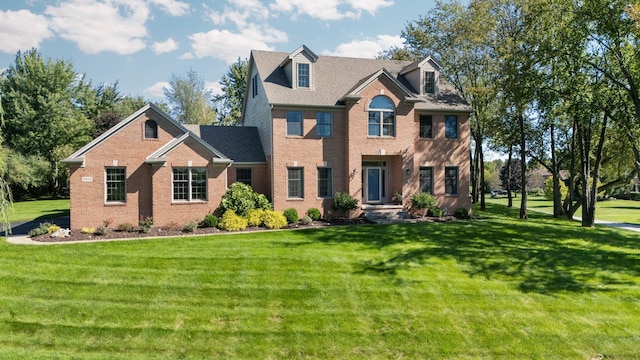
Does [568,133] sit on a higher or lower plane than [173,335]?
higher

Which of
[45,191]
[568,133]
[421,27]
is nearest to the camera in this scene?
[568,133]

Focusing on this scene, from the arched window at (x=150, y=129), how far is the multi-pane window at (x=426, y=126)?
50.1 feet

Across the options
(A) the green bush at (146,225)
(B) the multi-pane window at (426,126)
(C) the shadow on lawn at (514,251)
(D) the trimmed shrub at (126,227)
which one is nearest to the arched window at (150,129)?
(A) the green bush at (146,225)

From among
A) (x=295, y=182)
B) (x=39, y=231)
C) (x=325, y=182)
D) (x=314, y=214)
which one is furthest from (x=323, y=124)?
(x=39, y=231)

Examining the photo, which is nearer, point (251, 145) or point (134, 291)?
point (134, 291)

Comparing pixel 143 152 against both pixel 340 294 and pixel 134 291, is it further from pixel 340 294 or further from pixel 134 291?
pixel 340 294

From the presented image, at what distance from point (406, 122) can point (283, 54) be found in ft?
29.2

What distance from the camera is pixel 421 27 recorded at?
33969 millimetres

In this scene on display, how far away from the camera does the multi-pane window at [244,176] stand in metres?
23.4

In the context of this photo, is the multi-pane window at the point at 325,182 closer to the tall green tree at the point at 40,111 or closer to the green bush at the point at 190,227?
the green bush at the point at 190,227

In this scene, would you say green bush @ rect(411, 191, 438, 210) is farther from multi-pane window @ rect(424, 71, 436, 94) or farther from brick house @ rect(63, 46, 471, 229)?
multi-pane window @ rect(424, 71, 436, 94)

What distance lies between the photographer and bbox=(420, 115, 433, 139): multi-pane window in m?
25.1

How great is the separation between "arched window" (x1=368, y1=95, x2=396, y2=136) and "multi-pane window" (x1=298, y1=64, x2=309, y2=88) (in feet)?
13.1

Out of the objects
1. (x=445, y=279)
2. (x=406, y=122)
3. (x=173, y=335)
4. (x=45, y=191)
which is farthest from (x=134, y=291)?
(x=45, y=191)
